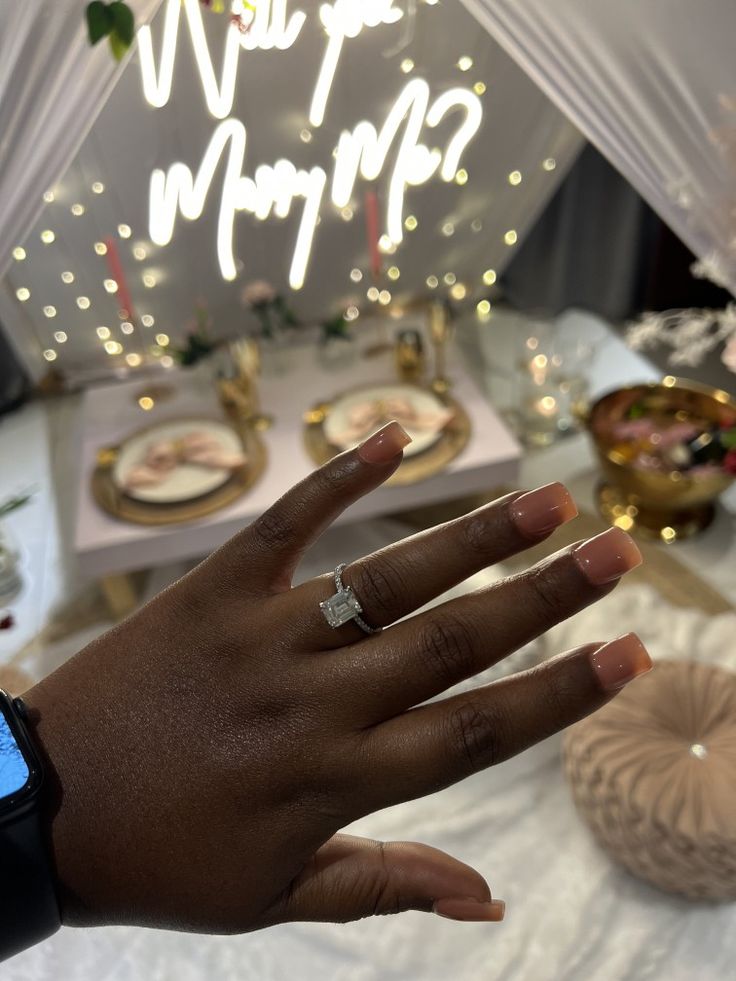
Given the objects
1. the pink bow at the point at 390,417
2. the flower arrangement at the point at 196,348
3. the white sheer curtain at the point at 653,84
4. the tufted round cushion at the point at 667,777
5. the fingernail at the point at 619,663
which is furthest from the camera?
the flower arrangement at the point at 196,348

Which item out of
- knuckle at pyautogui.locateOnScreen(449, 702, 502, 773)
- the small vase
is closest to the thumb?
knuckle at pyautogui.locateOnScreen(449, 702, 502, 773)

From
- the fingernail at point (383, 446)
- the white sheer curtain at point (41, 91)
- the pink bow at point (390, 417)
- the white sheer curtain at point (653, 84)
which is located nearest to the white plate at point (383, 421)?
the pink bow at point (390, 417)

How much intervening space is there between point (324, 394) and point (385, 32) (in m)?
0.73

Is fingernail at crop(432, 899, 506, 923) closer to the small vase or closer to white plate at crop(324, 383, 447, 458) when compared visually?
white plate at crop(324, 383, 447, 458)

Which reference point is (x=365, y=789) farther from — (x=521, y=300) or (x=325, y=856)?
(x=521, y=300)

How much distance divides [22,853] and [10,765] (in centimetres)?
6

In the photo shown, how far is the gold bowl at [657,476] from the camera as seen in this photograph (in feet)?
4.78

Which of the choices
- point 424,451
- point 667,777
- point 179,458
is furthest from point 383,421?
point 667,777

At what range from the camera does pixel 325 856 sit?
2.13 ft

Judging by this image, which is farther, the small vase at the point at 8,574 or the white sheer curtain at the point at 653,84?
the small vase at the point at 8,574

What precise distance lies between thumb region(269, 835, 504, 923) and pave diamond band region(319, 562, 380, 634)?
0.20 m

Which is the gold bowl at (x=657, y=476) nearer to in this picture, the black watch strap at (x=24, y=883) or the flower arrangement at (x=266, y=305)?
the flower arrangement at (x=266, y=305)

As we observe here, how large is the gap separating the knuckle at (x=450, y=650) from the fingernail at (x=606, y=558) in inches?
4.0

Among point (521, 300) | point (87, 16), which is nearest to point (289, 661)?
point (87, 16)
